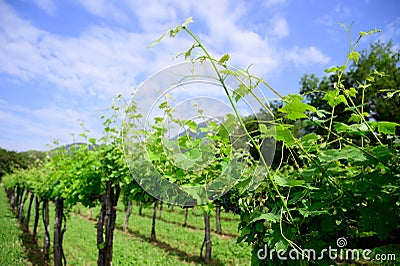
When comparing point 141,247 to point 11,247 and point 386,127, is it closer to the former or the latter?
point 11,247

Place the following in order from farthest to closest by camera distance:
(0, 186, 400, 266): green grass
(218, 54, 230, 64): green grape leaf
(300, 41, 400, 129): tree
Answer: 1. (300, 41, 400, 129): tree
2. (0, 186, 400, 266): green grass
3. (218, 54, 230, 64): green grape leaf

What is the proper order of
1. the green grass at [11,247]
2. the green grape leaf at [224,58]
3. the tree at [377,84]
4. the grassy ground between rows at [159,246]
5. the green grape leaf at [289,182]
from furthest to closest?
the tree at [377,84], the grassy ground between rows at [159,246], the green grass at [11,247], the green grape leaf at [289,182], the green grape leaf at [224,58]

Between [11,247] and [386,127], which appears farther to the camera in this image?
[11,247]

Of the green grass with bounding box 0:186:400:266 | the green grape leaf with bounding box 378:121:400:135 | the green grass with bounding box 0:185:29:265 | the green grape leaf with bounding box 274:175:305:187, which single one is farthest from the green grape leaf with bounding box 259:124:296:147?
the green grass with bounding box 0:185:29:265

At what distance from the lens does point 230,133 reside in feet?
5.75

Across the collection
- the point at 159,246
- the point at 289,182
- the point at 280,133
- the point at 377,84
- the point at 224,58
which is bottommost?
the point at 159,246

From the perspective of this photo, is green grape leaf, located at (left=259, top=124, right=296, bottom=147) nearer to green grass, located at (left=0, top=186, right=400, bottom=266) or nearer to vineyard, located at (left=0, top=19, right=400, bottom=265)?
vineyard, located at (left=0, top=19, right=400, bottom=265)

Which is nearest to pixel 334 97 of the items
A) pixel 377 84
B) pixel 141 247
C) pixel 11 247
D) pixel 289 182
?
pixel 289 182

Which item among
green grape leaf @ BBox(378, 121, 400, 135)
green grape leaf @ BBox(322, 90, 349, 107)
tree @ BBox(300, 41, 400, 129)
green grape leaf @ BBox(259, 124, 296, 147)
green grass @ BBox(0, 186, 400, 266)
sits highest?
tree @ BBox(300, 41, 400, 129)

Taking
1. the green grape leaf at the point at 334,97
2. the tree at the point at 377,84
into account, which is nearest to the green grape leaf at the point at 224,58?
the green grape leaf at the point at 334,97

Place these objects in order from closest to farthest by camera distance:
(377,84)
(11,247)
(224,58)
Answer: (224,58)
(11,247)
(377,84)

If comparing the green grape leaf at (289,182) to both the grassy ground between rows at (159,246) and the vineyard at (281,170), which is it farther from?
the grassy ground between rows at (159,246)

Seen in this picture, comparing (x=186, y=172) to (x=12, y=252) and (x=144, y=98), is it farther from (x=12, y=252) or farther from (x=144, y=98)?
(x=12, y=252)

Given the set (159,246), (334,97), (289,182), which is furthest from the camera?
(159,246)
